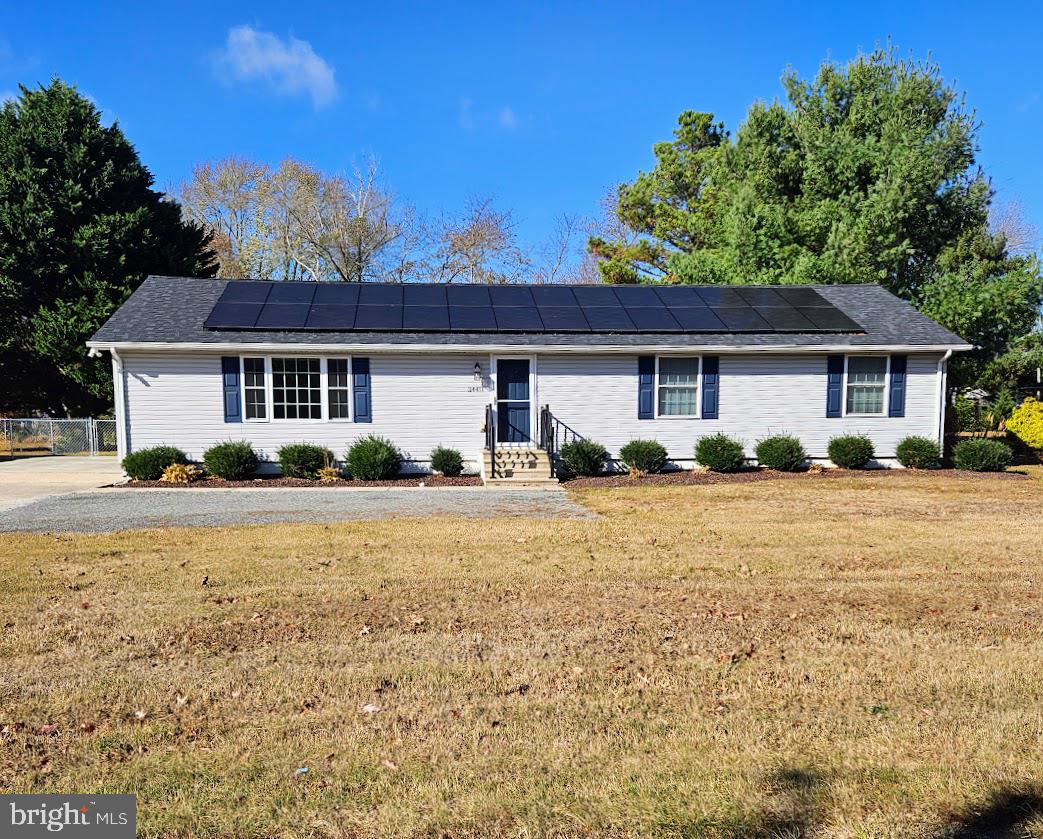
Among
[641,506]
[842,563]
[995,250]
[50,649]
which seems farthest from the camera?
[995,250]

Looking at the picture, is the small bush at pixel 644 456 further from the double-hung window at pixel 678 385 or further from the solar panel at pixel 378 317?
the solar panel at pixel 378 317

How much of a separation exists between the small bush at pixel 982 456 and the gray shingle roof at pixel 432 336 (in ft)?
7.19

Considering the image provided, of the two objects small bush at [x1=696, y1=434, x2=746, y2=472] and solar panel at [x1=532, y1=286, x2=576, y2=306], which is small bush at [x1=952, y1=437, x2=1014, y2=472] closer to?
small bush at [x1=696, y1=434, x2=746, y2=472]

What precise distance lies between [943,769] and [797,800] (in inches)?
30.8

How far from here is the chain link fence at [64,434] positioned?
68.5 ft

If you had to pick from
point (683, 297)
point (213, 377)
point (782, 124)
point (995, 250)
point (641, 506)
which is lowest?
point (641, 506)

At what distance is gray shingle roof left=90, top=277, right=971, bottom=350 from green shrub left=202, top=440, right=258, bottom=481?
2181 mm

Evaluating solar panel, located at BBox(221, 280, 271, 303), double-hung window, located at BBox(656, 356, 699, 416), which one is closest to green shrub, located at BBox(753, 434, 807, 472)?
double-hung window, located at BBox(656, 356, 699, 416)

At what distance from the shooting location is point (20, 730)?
3.55m

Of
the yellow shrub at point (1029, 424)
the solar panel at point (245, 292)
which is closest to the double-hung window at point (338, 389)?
the solar panel at point (245, 292)

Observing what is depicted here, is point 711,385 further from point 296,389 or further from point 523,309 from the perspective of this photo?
point 296,389

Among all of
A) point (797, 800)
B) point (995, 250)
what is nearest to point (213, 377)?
point (797, 800)

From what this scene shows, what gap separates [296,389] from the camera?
48.9ft

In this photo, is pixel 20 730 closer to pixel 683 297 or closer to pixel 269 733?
pixel 269 733
